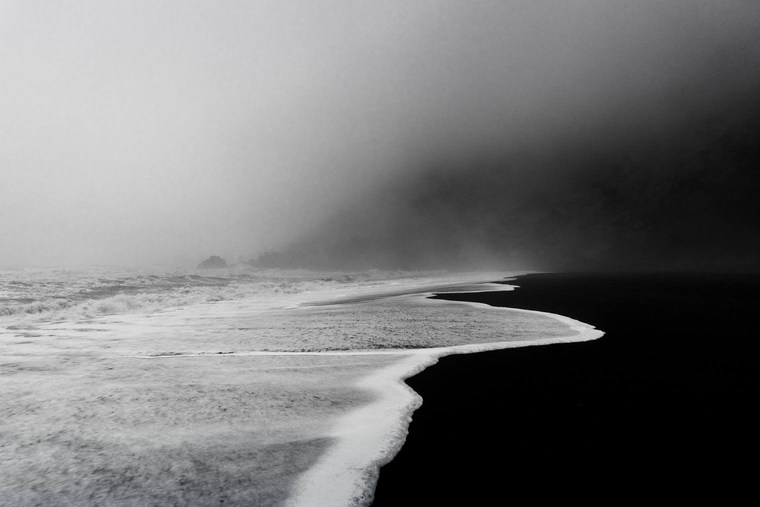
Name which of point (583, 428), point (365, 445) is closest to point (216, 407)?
point (365, 445)

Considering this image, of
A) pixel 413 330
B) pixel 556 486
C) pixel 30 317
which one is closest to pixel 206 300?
pixel 30 317

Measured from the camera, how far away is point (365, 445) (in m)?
3.58

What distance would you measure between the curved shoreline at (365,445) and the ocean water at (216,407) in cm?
1

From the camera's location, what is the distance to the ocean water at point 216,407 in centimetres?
287

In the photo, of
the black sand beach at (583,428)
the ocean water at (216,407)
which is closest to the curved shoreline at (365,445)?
the ocean water at (216,407)

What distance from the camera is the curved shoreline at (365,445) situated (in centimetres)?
277

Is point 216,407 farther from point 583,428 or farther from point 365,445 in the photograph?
point 583,428

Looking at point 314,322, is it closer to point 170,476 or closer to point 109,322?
point 109,322

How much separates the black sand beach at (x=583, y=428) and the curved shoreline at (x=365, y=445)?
0.13m

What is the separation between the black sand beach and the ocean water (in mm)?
431

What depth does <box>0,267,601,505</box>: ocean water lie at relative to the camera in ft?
9.42

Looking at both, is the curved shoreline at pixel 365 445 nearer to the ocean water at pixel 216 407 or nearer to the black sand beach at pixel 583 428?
the ocean water at pixel 216 407

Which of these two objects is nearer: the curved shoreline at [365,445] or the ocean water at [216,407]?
the curved shoreline at [365,445]

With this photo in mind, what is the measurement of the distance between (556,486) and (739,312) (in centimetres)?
1288
